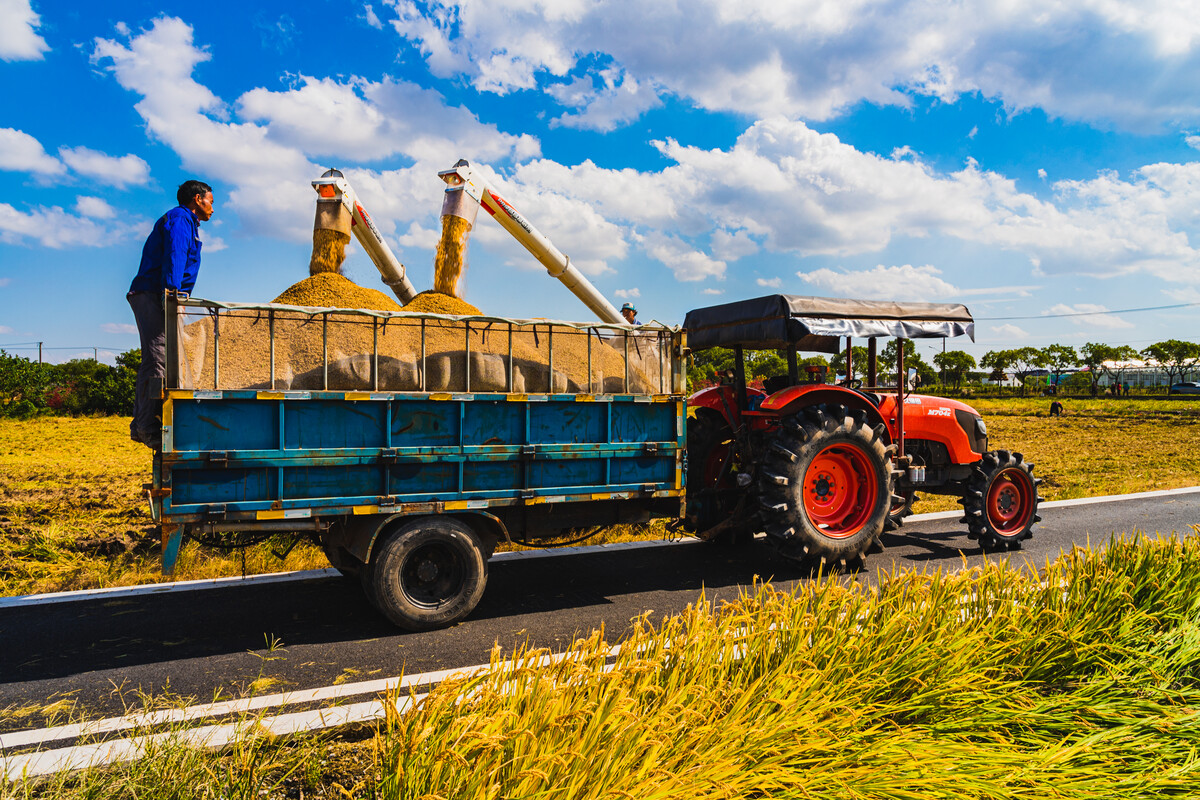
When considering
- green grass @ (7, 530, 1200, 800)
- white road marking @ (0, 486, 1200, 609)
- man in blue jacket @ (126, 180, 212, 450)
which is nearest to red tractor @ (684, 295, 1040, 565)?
white road marking @ (0, 486, 1200, 609)

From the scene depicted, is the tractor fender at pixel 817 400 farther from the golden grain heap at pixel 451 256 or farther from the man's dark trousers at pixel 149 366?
the man's dark trousers at pixel 149 366

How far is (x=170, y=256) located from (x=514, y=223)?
11.9 feet

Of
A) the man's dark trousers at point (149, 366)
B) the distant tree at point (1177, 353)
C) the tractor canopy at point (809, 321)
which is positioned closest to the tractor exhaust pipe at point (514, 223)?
the tractor canopy at point (809, 321)

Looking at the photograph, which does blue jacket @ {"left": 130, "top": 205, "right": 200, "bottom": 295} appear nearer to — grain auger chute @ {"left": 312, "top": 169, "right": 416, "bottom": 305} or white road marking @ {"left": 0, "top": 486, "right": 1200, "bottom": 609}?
grain auger chute @ {"left": 312, "top": 169, "right": 416, "bottom": 305}

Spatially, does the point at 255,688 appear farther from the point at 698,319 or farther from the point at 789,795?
the point at 698,319

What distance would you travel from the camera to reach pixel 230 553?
696 centimetres

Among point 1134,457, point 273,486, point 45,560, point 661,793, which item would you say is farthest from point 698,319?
point 1134,457

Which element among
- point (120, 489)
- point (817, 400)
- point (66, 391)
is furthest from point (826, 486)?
point (66, 391)

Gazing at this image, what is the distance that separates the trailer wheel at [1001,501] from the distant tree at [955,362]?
68.4m

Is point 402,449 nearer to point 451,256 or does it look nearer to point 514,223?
point 451,256

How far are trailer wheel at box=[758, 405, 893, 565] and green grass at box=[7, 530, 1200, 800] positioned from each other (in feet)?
7.23

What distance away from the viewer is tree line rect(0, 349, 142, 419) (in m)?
30.7

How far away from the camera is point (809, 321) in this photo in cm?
609

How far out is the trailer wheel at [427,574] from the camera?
4652 millimetres
